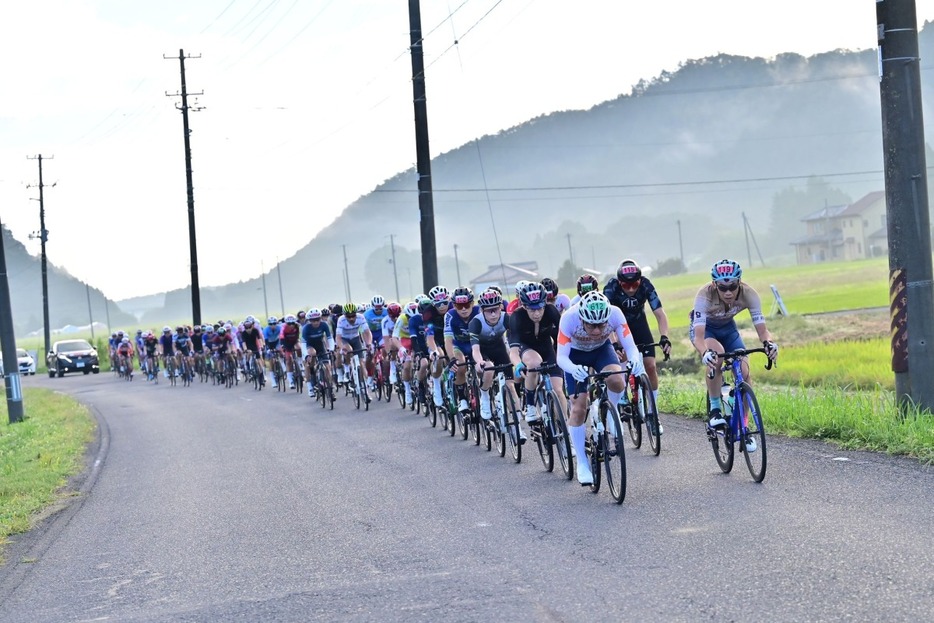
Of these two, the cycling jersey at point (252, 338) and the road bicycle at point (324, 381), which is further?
the cycling jersey at point (252, 338)

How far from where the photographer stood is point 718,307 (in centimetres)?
1105

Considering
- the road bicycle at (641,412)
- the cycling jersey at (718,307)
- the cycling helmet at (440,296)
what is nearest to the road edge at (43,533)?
the cycling helmet at (440,296)

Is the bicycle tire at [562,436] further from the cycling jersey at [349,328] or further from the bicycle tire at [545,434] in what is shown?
the cycling jersey at [349,328]

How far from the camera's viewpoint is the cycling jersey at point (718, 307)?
1073 centimetres

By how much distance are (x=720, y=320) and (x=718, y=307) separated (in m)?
0.23

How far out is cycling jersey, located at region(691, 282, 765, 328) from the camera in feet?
35.2

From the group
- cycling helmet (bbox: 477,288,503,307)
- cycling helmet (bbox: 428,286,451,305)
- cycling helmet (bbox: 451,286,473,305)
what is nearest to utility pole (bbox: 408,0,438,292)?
cycling helmet (bbox: 428,286,451,305)

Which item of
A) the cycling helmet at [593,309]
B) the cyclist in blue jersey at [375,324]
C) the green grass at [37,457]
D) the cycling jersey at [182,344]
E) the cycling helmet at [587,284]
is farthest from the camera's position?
the cycling jersey at [182,344]

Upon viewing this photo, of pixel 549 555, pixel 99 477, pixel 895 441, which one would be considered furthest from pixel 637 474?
pixel 99 477

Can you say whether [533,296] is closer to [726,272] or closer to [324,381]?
[726,272]

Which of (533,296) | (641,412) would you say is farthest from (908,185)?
(533,296)

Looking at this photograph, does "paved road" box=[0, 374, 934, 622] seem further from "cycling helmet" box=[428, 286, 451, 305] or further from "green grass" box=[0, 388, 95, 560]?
"cycling helmet" box=[428, 286, 451, 305]

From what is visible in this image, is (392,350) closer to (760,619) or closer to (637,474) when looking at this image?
(637,474)

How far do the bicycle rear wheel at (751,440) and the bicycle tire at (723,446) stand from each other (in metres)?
0.27
